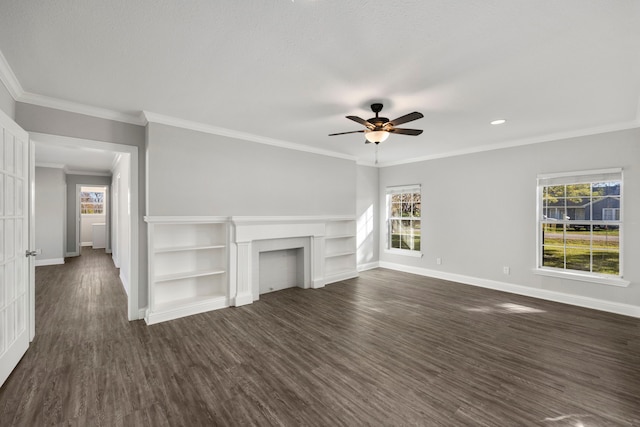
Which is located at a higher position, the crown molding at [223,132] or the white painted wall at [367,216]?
the crown molding at [223,132]

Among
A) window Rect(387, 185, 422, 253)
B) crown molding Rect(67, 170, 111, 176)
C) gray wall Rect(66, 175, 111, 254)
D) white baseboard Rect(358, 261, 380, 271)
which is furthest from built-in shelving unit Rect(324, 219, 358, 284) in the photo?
gray wall Rect(66, 175, 111, 254)

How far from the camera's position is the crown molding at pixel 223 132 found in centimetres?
371

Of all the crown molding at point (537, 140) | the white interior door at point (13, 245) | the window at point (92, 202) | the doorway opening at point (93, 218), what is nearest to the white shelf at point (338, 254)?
the crown molding at point (537, 140)

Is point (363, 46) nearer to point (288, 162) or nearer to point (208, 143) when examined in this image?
point (208, 143)

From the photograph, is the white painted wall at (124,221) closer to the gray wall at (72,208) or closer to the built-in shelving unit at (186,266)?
the built-in shelving unit at (186,266)

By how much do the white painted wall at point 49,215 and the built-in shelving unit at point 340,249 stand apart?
7171 millimetres

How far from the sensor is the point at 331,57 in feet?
7.68

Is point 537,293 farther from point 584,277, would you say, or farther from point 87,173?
point 87,173

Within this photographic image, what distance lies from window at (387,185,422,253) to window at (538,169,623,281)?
231 centimetres

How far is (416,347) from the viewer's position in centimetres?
303

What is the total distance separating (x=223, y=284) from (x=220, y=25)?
138 inches

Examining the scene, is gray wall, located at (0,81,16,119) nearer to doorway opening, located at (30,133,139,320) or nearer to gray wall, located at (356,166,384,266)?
doorway opening, located at (30,133,139,320)

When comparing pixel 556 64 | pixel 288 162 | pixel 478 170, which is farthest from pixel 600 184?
pixel 288 162

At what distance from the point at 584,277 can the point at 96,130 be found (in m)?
7.06
